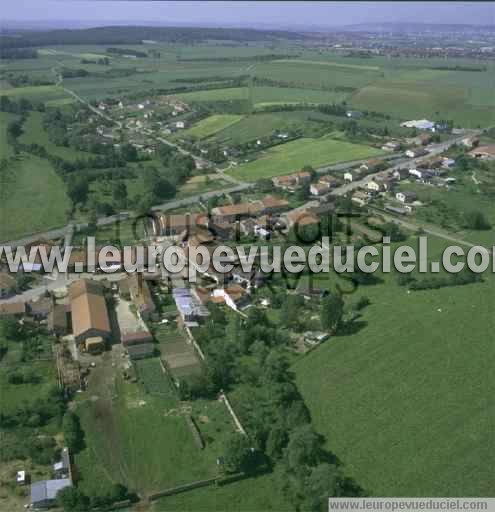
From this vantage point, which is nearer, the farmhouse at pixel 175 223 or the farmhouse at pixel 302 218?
the farmhouse at pixel 302 218

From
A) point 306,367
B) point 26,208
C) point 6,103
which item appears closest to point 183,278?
point 306,367

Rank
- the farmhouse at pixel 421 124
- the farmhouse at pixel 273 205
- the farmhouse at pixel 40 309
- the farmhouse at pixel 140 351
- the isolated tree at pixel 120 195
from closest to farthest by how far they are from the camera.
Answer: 1. the farmhouse at pixel 140 351
2. the farmhouse at pixel 40 309
3. the farmhouse at pixel 273 205
4. the isolated tree at pixel 120 195
5. the farmhouse at pixel 421 124

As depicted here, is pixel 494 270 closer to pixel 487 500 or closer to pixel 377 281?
pixel 377 281

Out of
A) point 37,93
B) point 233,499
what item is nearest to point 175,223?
point 233,499

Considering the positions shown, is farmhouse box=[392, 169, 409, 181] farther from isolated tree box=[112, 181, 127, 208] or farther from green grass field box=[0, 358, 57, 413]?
green grass field box=[0, 358, 57, 413]

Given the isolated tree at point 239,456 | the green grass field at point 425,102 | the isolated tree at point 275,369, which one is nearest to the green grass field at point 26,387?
the isolated tree at point 239,456

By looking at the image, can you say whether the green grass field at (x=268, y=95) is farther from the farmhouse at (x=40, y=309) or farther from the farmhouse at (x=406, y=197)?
the farmhouse at (x=40, y=309)
